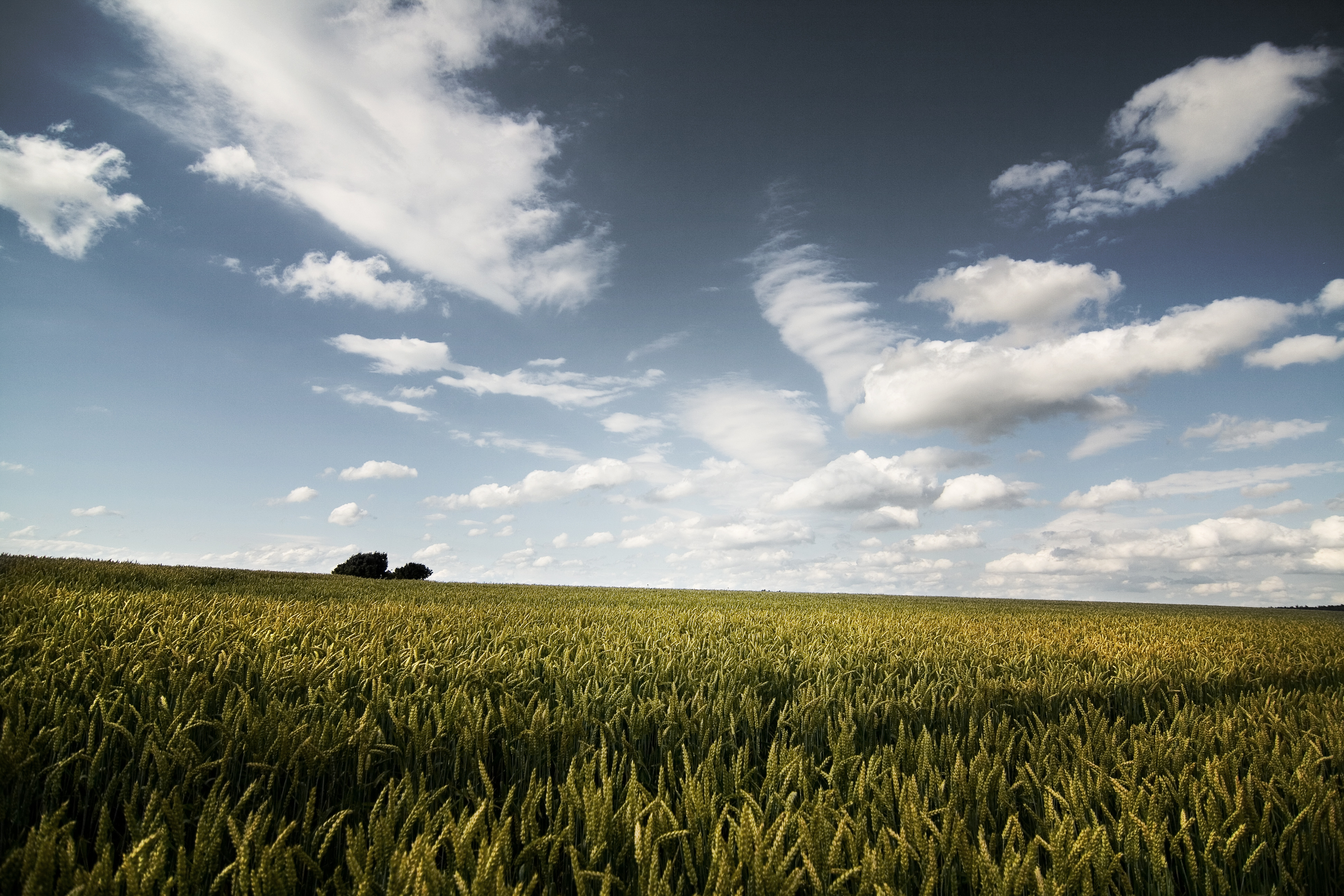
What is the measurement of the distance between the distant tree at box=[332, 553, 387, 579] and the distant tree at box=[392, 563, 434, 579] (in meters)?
1.03

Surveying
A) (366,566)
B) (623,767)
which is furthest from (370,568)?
(623,767)

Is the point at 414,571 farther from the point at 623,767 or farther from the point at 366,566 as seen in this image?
the point at 623,767

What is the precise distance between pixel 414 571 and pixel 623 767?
115 ft

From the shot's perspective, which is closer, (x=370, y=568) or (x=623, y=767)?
(x=623, y=767)

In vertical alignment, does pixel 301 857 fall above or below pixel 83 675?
below

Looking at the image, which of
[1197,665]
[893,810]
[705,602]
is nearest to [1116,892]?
[893,810]

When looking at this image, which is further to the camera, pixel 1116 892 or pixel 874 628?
pixel 874 628

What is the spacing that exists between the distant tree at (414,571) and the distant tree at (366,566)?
3.37ft

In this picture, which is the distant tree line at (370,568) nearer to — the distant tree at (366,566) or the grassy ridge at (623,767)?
the distant tree at (366,566)

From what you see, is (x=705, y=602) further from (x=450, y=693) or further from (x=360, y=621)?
(x=450, y=693)

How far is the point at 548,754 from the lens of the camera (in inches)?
102

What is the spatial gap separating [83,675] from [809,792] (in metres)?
3.64

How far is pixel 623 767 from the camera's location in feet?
8.78

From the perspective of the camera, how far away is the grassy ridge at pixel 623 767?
1.51m
